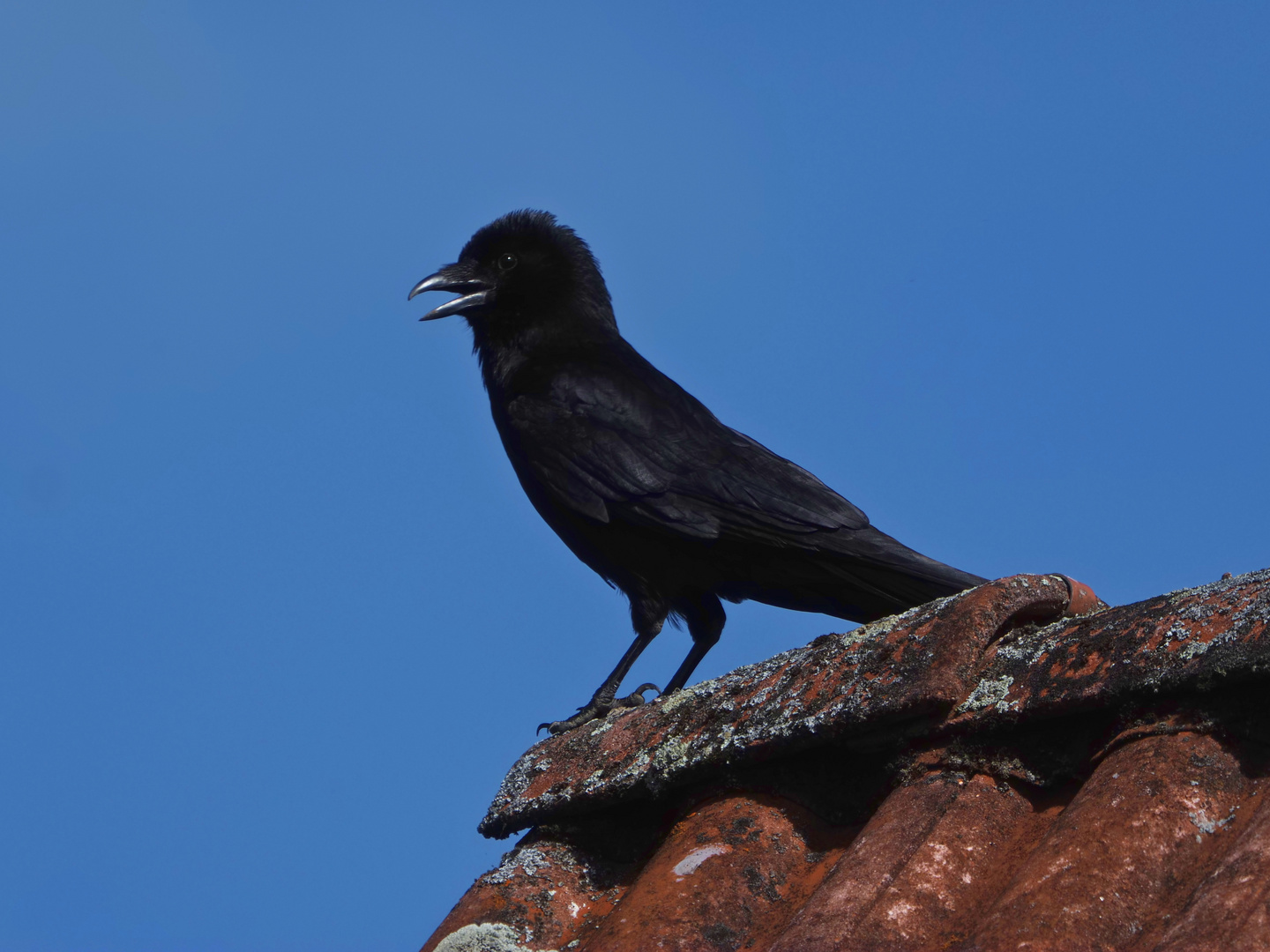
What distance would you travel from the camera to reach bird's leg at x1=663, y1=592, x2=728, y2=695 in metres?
4.93

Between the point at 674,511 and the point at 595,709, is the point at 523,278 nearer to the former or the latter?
the point at 674,511

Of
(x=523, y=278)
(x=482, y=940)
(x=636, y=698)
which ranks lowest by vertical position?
(x=482, y=940)

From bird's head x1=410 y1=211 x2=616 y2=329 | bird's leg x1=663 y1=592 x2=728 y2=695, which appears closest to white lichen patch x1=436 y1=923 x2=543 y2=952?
bird's leg x1=663 y1=592 x2=728 y2=695

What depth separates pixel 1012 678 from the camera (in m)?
2.07

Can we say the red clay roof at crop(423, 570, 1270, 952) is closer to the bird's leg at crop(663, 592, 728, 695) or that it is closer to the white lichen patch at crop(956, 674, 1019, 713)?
the white lichen patch at crop(956, 674, 1019, 713)

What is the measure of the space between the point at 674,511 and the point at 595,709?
0.78 metres

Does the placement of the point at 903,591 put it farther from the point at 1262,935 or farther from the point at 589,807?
the point at 1262,935

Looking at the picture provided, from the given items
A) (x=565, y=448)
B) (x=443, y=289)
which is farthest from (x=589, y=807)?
(x=443, y=289)

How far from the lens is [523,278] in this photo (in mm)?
6020

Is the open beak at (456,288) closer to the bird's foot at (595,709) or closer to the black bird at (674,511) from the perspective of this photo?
the black bird at (674,511)

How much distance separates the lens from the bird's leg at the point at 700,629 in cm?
493

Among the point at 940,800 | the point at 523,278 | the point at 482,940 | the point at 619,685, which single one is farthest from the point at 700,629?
the point at 940,800

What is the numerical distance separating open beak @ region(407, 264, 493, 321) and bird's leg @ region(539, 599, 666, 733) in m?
1.90

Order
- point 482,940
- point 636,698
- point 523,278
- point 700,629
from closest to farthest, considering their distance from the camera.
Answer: point 482,940 < point 636,698 < point 700,629 < point 523,278
